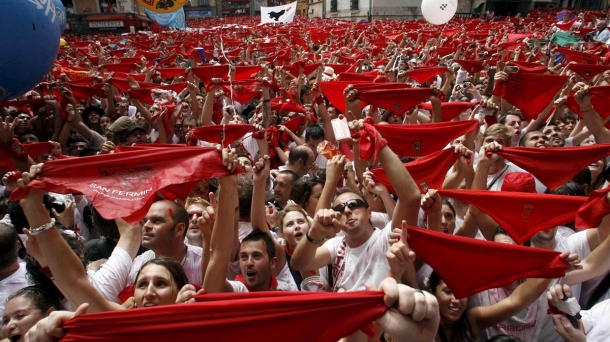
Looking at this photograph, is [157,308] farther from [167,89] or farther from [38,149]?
[167,89]

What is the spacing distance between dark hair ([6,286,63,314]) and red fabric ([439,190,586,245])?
2333 millimetres

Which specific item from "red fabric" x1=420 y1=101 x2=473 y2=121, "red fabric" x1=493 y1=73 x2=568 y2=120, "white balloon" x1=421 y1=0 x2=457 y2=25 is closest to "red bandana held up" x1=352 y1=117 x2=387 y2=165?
"red fabric" x1=420 y1=101 x2=473 y2=121

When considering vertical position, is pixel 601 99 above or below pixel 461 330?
above

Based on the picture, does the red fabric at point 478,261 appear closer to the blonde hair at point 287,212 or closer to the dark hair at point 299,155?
the blonde hair at point 287,212

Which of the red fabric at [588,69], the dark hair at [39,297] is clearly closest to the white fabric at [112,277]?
the dark hair at [39,297]

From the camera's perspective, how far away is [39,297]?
7.33 feet

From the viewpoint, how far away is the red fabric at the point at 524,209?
2.54 m

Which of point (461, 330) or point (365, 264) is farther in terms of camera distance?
point (365, 264)

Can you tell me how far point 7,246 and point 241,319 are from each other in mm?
2080

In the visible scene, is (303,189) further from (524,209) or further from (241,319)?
(241,319)

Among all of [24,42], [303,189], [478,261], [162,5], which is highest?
[162,5]

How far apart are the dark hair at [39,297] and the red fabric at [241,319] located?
0.97 m

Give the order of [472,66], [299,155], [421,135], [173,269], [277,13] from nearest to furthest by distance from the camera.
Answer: [173,269] → [421,135] → [299,155] → [472,66] → [277,13]

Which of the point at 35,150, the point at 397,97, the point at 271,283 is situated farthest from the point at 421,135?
the point at 35,150
